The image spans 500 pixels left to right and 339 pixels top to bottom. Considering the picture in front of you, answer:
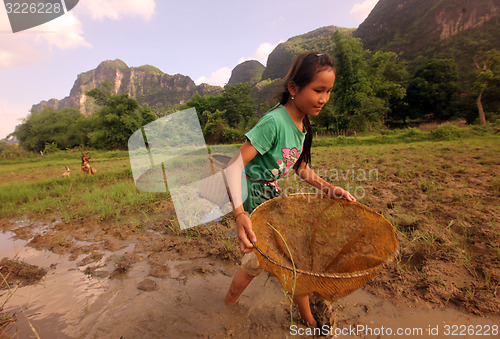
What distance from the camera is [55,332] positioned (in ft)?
4.45

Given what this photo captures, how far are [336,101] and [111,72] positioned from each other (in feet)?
473

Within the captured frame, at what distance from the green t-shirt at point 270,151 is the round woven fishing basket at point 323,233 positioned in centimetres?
18

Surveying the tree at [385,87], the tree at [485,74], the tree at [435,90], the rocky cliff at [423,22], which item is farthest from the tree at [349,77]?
the rocky cliff at [423,22]

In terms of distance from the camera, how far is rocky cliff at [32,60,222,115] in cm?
9644

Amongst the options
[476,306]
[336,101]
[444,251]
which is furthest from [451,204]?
[336,101]

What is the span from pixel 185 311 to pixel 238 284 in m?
0.47

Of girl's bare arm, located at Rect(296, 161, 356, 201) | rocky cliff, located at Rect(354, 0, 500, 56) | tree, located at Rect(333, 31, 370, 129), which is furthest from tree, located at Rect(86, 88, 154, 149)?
A: rocky cliff, located at Rect(354, 0, 500, 56)

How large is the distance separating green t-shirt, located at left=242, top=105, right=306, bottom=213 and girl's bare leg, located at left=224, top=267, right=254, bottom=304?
387 mm

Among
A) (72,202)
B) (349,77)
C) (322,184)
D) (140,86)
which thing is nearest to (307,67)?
(322,184)

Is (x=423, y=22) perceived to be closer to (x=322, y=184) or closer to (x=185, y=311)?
(x=322, y=184)

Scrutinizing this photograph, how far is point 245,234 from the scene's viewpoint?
37.1 inches

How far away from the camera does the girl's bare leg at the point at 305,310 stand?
1.22 metres

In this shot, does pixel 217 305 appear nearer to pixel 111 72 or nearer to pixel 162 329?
pixel 162 329

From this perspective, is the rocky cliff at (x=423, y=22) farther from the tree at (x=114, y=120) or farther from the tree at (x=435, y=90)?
the tree at (x=114, y=120)
